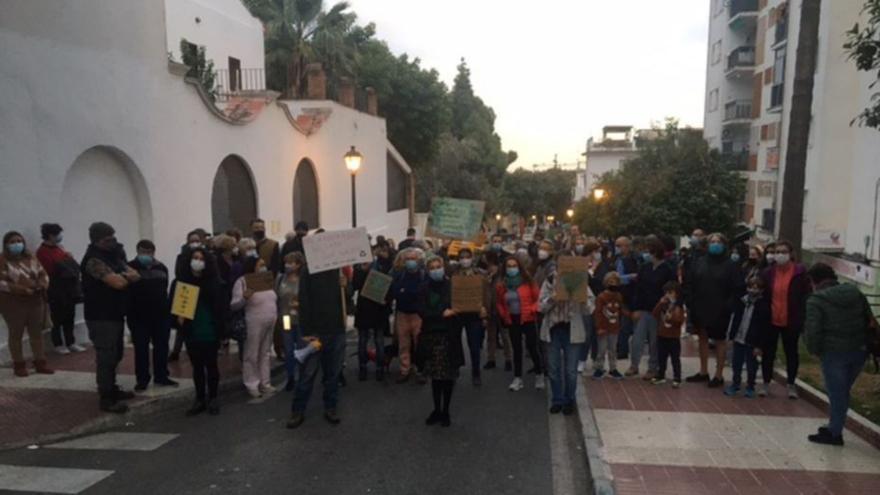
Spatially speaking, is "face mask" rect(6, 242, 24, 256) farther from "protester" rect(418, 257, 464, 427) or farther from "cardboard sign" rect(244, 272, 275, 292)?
"protester" rect(418, 257, 464, 427)

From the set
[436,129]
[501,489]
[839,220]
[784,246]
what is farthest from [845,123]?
[501,489]

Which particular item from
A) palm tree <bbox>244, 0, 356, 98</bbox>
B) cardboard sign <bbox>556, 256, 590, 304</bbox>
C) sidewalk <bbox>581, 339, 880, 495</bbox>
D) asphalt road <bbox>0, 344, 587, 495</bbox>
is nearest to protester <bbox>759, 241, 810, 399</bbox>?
sidewalk <bbox>581, 339, 880, 495</bbox>

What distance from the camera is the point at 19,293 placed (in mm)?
7969

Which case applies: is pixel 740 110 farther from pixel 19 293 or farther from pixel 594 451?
pixel 19 293

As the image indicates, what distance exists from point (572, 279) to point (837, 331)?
249 cm

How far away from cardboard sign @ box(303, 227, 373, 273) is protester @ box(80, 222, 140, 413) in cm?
197

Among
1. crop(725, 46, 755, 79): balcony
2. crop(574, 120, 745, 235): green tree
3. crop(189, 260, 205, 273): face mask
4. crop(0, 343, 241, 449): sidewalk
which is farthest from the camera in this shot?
crop(725, 46, 755, 79): balcony

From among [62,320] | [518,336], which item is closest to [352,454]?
[518,336]

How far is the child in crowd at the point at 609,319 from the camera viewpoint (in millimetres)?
8758

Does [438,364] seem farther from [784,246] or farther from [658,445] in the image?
[784,246]

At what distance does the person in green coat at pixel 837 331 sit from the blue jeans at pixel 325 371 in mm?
4571

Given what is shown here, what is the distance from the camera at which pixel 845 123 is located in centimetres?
2442

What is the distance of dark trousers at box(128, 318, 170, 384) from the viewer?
25.5 ft

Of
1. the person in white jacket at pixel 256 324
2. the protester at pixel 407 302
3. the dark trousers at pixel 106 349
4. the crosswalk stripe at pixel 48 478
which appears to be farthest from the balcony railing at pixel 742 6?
the crosswalk stripe at pixel 48 478
